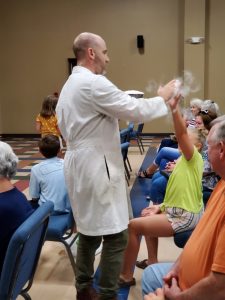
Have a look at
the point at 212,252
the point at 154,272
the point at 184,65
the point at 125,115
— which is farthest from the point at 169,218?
the point at 184,65

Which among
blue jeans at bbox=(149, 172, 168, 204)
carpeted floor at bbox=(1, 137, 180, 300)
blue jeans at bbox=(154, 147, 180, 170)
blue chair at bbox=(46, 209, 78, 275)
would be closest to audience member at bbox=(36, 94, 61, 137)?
carpeted floor at bbox=(1, 137, 180, 300)

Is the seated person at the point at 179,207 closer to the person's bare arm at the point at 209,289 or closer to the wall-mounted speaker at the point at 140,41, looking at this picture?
the person's bare arm at the point at 209,289

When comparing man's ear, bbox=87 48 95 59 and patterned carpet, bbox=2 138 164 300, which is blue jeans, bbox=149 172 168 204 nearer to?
patterned carpet, bbox=2 138 164 300

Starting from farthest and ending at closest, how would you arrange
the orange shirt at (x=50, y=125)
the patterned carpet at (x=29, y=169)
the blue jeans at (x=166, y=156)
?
the orange shirt at (x=50, y=125), the patterned carpet at (x=29, y=169), the blue jeans at (x=166, y=156)

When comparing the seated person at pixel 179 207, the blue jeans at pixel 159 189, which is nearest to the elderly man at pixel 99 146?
the seated person at pixel 179 207

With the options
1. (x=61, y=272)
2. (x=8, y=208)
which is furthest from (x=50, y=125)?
(x=8, y=208)

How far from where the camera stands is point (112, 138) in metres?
2.14

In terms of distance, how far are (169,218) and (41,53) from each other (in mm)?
8973

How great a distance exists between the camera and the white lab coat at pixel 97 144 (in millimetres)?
2049

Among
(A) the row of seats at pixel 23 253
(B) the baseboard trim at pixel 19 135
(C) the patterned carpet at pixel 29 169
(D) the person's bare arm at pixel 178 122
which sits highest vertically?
(D) the person's bare arm at pixel 178 122

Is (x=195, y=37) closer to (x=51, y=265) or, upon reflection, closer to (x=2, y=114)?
(x=2, y=114)

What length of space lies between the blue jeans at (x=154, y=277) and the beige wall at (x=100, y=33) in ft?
27.0

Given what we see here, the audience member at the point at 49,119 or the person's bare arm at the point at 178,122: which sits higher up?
the person's bare arm at the point at 178,122

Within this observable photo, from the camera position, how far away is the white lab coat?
6.72 ft
